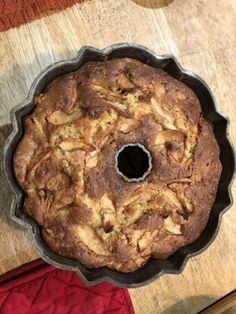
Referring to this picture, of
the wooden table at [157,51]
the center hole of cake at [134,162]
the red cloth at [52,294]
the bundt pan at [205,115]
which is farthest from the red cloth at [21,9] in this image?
the red cloth at [52,294]

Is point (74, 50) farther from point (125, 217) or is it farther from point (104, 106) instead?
point (125, 217)

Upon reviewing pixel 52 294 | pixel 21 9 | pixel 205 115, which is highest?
pixel 21 9

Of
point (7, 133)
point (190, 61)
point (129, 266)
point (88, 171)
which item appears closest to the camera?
point (88, 171)

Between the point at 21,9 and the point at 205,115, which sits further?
the point at 21,9

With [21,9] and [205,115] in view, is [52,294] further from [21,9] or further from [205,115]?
[21,9]

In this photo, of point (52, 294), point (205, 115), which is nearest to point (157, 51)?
point (205, 115)

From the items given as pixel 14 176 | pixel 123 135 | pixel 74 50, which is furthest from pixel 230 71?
pixel 14 176

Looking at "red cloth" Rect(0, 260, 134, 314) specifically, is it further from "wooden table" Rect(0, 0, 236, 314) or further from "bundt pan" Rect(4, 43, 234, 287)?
"bundt pan" Rect(4, 43, 234, 287)
